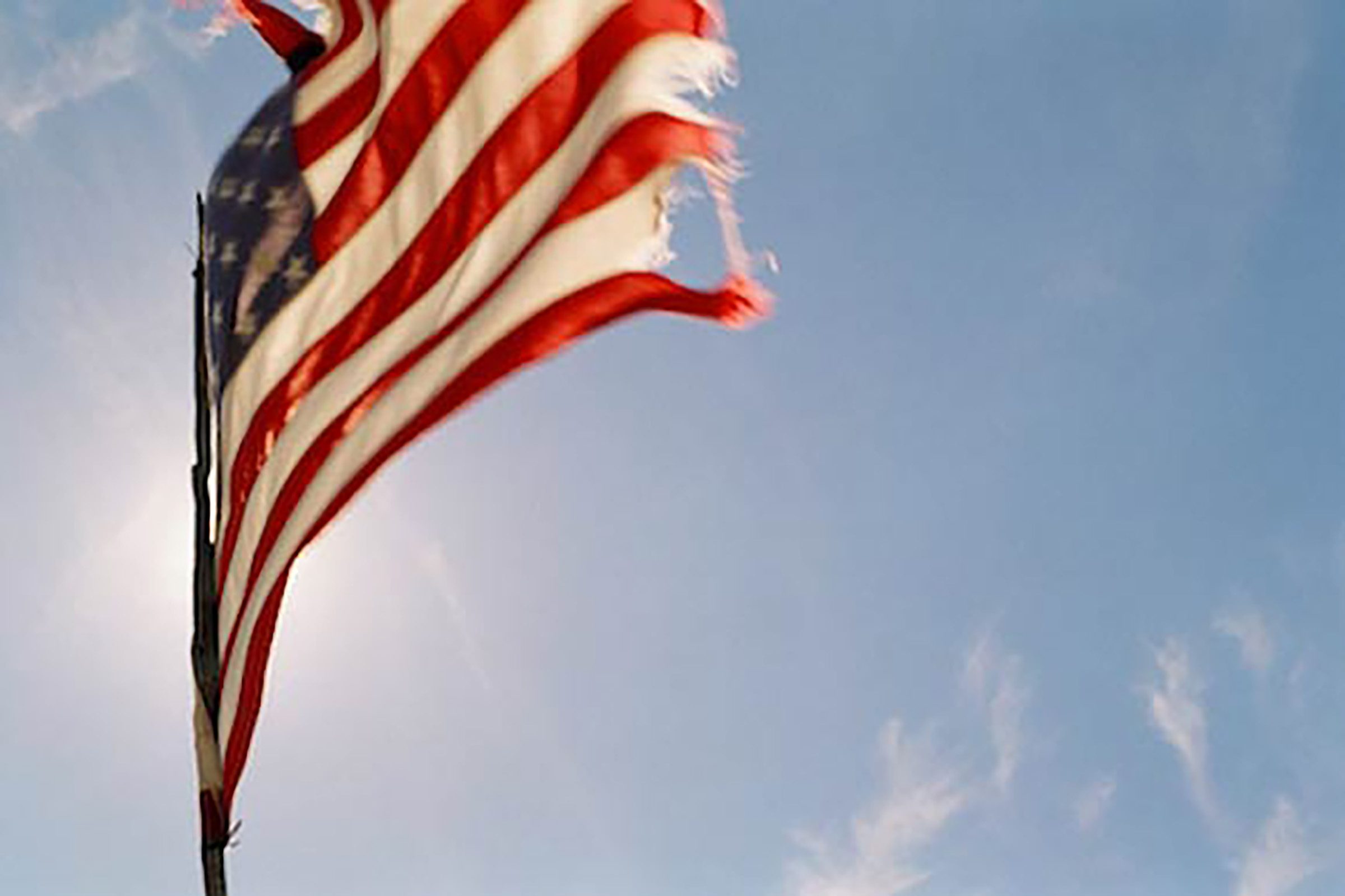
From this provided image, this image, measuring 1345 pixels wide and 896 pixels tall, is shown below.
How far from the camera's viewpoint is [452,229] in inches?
361

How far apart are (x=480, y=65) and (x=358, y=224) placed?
1.17 metres

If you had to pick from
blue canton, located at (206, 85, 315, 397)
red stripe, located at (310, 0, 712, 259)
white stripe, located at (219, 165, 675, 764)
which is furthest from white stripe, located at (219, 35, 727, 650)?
blue canton, located at (206, 85, 315, 397)

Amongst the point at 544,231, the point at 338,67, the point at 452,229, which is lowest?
the point at 544,231

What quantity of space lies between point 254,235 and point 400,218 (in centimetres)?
103

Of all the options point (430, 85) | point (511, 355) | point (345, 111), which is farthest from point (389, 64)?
point (511, 355)

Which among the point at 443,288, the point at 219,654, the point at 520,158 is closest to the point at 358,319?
the point at 443,288

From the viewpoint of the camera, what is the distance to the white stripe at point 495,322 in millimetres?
8250

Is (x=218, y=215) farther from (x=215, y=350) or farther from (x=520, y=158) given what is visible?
(x=520, y=158)

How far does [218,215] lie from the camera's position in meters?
10.3

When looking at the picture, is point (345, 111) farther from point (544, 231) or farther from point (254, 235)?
point (544, 231)

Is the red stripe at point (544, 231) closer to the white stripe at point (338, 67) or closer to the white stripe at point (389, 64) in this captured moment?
the white stripe at point (389, 64)

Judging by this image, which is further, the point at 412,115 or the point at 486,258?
the point at 412,115

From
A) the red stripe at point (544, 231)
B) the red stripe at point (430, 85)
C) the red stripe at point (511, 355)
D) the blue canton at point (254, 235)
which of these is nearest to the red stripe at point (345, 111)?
the red stripe at point (430, 85)

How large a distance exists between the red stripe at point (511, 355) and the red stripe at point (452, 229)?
0.42m
